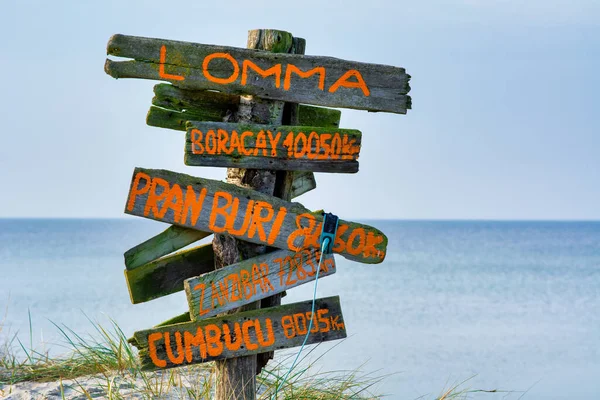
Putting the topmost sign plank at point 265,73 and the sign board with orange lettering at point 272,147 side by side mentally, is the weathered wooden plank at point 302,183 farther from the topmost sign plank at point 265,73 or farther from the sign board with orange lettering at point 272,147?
the topmost sign plank at point 265,73

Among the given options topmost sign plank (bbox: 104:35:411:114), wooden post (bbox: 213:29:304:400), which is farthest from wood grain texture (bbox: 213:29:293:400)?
topmost sign plank (bbox: 104:35:411:114)

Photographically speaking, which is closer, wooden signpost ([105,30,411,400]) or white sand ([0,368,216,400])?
wooden signpost ([105,30,411,400])

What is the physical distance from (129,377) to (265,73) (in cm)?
238

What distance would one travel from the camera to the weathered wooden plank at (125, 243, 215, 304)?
4.25 metres

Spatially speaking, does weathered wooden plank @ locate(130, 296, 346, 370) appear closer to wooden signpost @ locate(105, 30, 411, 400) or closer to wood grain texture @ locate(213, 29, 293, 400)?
wooden signpost @ locate(105, 30, 411, 400)

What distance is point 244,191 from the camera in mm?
4039

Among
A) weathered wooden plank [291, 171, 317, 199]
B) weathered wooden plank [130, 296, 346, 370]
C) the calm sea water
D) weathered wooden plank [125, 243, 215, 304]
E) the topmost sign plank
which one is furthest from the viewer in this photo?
the calm sea water

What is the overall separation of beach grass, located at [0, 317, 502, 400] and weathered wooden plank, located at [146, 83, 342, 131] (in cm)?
159

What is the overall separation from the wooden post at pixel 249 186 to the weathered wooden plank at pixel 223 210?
0.18 m

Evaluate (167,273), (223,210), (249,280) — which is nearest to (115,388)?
(167,273)

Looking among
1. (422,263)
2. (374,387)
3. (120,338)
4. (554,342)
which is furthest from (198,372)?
(422,263)

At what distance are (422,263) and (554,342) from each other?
18.5 metres

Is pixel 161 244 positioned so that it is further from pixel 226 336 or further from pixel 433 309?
pixel 433 309

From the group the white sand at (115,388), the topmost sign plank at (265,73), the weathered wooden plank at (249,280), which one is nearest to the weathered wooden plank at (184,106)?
the topmost sign plank at (265,73)
